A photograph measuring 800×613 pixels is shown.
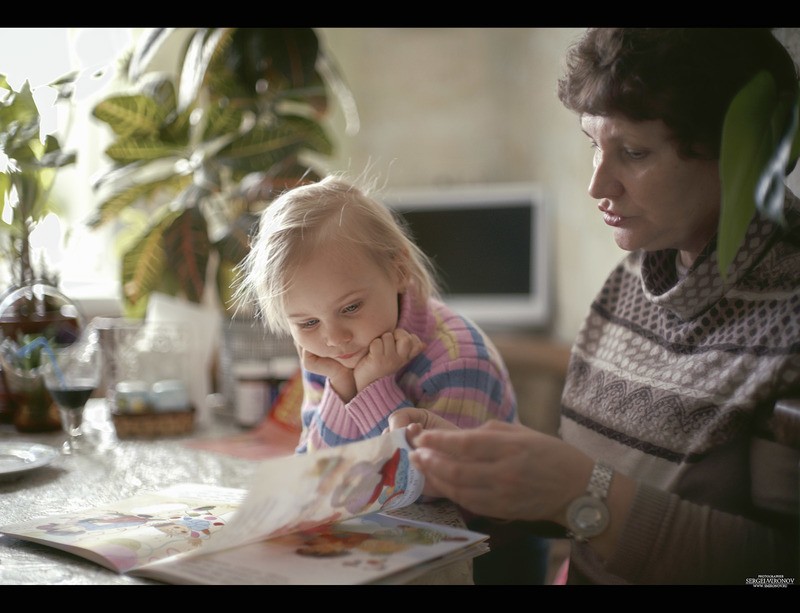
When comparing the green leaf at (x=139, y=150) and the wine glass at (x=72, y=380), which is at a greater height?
the green leaf at (x=139, y=150)

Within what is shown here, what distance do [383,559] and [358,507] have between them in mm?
83

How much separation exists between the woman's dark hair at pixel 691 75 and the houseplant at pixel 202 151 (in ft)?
2.87

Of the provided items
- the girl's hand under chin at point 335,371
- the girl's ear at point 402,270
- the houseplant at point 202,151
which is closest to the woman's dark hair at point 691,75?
the girl's ear at point 402,270

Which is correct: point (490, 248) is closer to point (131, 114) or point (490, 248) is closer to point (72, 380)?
point (131, 114)

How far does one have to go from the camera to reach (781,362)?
75 centimetres

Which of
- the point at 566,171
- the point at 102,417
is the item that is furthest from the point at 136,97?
the point at 566,171

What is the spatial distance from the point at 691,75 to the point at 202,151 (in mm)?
1207

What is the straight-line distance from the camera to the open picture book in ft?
2.23

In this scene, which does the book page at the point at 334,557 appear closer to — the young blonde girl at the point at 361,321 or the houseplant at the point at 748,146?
the young blonde girl at the point at 361,321

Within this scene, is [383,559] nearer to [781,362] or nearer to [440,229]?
[781,362]

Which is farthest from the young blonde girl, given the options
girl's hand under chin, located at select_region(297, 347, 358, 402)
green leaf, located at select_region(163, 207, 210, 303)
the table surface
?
green leaf, located at select_region(163, 207, 210, 303)

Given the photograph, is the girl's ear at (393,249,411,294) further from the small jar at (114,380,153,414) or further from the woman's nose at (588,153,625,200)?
the small jar at (114,380,153,414)

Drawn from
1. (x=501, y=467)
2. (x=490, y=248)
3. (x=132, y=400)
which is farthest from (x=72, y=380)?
(x=490, y=248)

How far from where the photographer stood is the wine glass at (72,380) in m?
1.32
